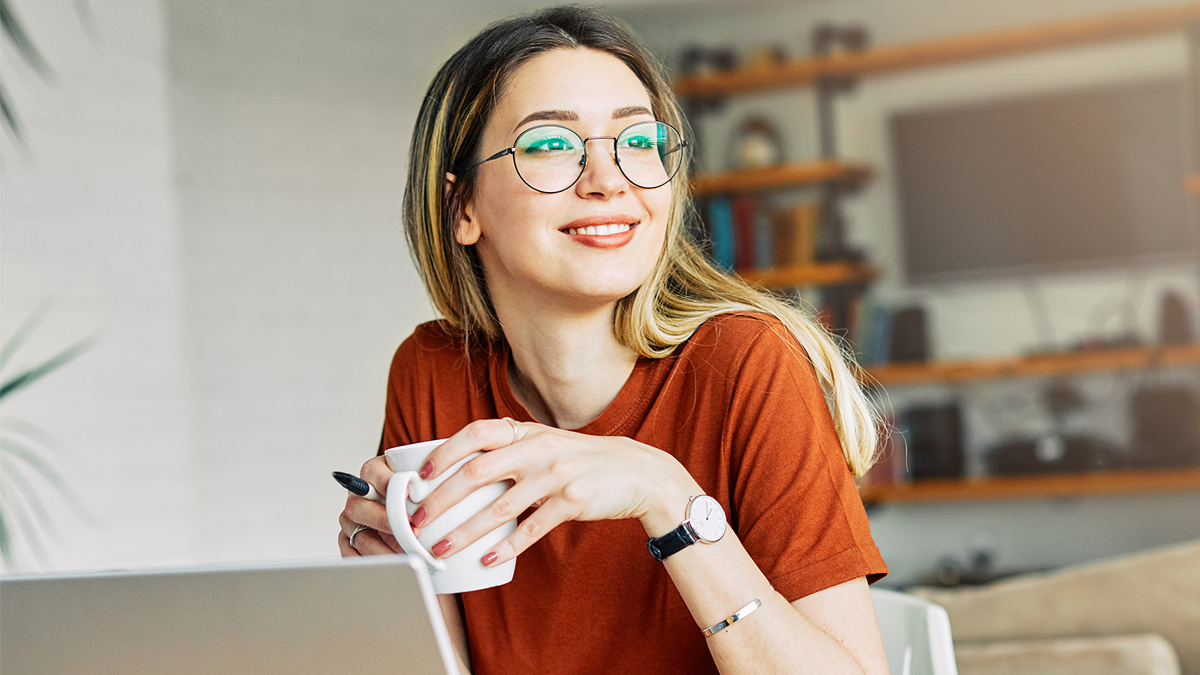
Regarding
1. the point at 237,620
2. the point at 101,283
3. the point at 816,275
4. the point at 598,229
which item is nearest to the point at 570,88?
the point at 598,229

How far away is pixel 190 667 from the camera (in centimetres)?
57

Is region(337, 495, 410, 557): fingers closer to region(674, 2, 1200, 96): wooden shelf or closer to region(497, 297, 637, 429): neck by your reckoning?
region(497, 297, 637, 429): neck

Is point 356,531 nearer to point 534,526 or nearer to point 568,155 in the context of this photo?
point 534,526

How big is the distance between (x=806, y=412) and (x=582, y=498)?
322 mm

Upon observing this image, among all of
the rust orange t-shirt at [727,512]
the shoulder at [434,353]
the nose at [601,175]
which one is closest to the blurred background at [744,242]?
Answer: the shoulder at [434,353]

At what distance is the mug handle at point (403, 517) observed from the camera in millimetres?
689

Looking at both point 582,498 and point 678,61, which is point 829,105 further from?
point 582,498

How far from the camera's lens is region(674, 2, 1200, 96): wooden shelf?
4.00m

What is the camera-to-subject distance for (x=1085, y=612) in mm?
1833

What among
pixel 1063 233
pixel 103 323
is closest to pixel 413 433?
pixel 103 323

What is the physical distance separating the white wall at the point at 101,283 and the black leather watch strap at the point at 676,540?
230 centimetres

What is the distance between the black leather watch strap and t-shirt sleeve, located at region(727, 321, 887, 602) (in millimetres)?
138

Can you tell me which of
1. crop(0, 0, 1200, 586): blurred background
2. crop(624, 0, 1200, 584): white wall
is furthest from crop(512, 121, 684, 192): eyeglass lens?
crop(624, 0, 1200, 584): white wall

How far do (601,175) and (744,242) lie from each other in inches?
138
